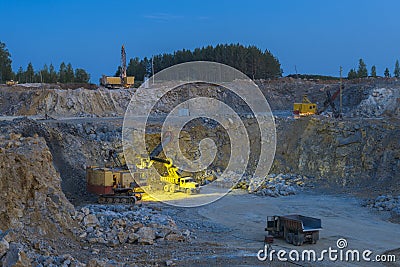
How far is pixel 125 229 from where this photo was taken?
15594mm

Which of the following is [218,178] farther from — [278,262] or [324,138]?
[278,262]

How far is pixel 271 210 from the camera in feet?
69.4

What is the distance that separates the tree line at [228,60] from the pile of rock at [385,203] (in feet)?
133

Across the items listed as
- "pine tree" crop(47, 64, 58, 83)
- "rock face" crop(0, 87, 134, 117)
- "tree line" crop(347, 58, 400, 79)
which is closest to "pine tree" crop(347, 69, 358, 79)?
"tree line" crop(347, 58, 400, 79)

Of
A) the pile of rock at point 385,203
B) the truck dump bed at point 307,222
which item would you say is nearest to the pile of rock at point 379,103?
the pile of rock at point 385,203

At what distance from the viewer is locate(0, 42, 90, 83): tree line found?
6550 cm

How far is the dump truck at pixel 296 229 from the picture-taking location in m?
15.4

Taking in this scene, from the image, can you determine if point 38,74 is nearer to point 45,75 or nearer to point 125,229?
point 45,75

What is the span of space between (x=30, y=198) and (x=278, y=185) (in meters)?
13.5

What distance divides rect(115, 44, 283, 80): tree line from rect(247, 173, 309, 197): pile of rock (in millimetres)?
35805

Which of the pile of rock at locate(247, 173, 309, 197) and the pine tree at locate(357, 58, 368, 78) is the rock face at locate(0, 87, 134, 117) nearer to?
the pile of rock at locate(247, 173, 309, 197)

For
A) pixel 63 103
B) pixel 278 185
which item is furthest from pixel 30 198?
pixel 63 103

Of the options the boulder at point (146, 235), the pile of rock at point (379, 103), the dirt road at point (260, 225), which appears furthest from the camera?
the pile of rock at point (379, 103)

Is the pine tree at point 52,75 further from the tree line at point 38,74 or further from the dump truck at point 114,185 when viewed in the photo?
the dump truck at point 114,185
